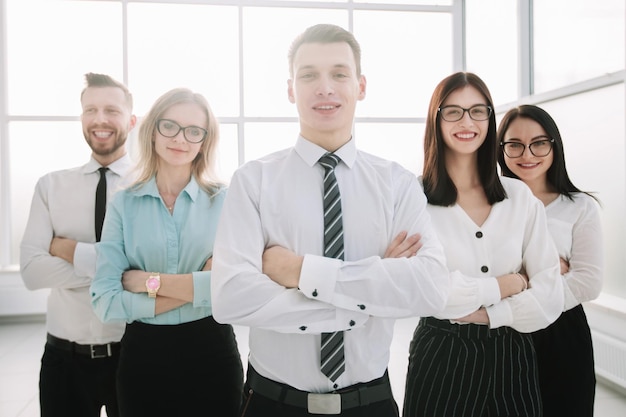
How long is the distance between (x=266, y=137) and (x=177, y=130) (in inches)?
196

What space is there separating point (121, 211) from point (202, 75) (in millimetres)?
5174

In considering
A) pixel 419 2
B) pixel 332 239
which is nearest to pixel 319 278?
pixel 332 239

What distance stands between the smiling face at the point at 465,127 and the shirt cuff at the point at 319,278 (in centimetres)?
82

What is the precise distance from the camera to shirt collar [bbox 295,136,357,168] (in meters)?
1.68

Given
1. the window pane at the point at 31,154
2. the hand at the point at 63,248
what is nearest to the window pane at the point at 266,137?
the window pane at the point at 31,154

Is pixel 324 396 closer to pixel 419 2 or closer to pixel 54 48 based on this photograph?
pixel 54 48

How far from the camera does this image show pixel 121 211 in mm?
1953

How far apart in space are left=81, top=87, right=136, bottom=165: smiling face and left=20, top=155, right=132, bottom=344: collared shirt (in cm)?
6

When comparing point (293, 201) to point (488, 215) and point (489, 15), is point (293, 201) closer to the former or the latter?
point (488, 215)

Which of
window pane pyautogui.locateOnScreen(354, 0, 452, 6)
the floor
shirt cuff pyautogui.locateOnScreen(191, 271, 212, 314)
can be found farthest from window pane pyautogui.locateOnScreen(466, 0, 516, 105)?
shirt cuff pyautogui.locateOnScreen(191, 271, 212, 314)

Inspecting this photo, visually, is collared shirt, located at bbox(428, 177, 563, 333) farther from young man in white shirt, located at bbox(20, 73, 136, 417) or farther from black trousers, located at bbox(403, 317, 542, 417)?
young man in white shirt, located at bbox(20, 73, 136, 417)

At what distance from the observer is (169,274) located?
6.08 ft

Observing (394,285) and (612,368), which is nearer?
(394,285)

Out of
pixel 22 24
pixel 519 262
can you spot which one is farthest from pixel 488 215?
pixel 22 24
